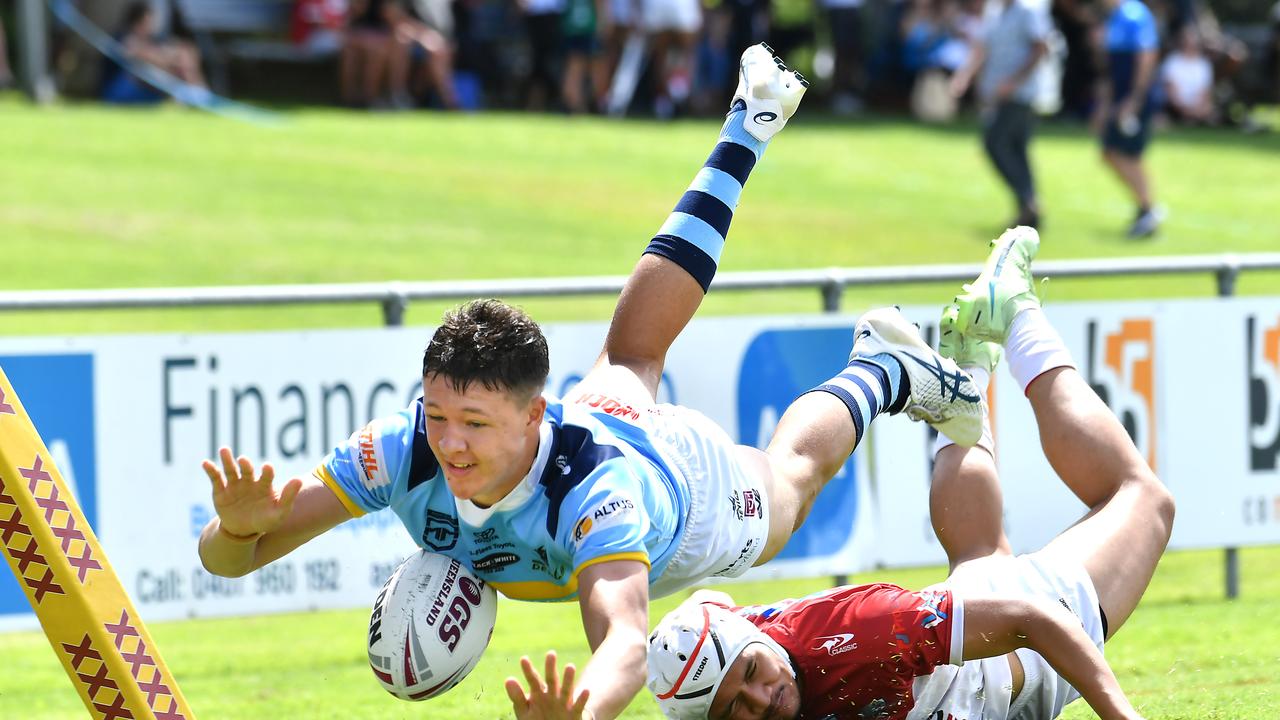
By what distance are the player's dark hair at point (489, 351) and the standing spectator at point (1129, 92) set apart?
1277 cm

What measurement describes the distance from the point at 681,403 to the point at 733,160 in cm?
186

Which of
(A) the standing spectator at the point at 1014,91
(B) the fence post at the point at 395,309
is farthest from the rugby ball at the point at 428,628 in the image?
(A) the standing spectator at the point at 1014,91

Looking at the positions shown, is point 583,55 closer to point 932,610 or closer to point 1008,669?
point 1008,669

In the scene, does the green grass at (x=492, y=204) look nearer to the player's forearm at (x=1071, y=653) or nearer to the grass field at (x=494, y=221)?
the grass field at (x=494, y=221)

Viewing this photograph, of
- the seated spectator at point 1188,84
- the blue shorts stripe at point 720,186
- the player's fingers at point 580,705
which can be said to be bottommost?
the player's fingers at point 580,705

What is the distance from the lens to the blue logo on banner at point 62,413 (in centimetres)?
750

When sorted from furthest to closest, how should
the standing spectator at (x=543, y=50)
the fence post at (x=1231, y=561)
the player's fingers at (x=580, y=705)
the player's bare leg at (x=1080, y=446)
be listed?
1. the standing spectator at (x=543, y=50)
2. the fence post at (x=1231, y=561)
3. the player's bare leg at (x=1080, y=446)
4. the player's fingers at (x=580, y=705)

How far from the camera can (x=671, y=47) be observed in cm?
2344

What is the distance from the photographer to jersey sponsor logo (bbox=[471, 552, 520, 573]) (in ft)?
17.4

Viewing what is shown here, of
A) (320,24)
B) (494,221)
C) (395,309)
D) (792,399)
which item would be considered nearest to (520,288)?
(395,309)

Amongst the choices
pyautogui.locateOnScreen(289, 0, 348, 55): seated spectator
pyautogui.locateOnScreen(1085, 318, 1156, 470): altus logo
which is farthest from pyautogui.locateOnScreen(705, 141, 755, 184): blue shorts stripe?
→ pyautogui.locateOnScreen(289, 0, 348, 55): seated spectator

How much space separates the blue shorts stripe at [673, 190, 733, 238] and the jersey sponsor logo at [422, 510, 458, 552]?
1.69 meters

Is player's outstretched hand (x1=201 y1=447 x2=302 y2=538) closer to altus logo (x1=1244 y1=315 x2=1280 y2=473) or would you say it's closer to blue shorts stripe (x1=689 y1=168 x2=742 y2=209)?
blue shorts stripe (x1=689 y1=168 x2=742 y2=209)

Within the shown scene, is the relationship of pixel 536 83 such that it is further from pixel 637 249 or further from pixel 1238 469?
pixel 1238 469
